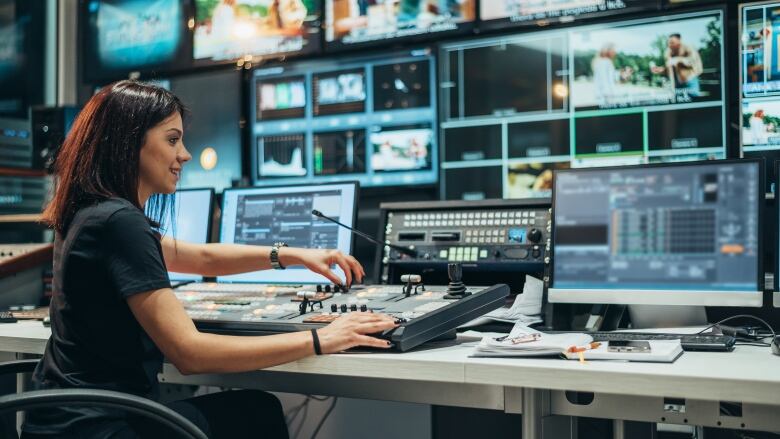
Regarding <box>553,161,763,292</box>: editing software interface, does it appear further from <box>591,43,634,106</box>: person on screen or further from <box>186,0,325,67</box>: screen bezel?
<box>186,0,325,67</box>: screen bezel

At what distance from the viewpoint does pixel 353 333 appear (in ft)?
5.13

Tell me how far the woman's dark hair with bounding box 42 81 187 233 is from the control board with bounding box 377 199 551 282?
89 cm

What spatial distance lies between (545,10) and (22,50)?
290 cm

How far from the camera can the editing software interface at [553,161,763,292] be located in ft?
6.02

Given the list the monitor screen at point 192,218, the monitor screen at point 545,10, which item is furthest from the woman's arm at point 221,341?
Answer: the monitor screen at point 545,10

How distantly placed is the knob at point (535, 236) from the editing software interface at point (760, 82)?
3.33 ft

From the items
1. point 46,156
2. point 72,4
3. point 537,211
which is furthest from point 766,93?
point 72,4

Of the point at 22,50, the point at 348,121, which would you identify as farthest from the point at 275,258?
the point at 22,50

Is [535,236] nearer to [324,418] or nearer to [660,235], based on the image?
[660,235]

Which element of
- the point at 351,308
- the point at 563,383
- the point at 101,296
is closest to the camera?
the point at 563,383

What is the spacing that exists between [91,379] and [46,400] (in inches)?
11.5

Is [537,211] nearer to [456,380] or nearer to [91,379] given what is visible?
[456,380]

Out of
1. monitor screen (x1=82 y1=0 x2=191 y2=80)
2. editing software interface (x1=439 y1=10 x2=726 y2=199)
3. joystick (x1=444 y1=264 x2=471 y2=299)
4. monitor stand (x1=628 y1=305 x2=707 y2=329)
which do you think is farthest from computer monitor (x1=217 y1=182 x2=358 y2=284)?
monitor screen (x1=82 y1=0 x2=191 y2=80)

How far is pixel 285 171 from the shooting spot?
3.59 m
